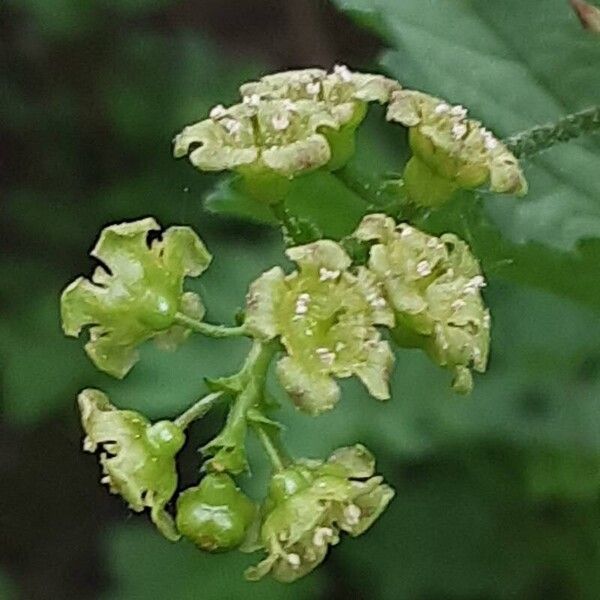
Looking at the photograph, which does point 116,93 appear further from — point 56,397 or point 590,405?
point 590,405

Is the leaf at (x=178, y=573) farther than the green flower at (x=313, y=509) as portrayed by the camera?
Yes

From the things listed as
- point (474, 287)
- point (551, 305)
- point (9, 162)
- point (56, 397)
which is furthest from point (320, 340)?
point (9, 162)

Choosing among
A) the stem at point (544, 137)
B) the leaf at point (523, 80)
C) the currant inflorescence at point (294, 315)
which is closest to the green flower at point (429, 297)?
the currant inflorescence at point (294, 315)

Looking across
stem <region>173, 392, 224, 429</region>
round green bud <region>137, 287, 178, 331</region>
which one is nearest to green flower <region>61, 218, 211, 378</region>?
round green bud <region>137, 287, 178, 331</region>

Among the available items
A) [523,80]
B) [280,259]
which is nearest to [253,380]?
[523,80]

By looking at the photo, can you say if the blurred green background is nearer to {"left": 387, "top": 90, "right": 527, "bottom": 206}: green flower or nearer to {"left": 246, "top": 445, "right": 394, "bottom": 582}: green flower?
{"left": 387, "top": 90, "right": 527, "bottom": 206}: green flower

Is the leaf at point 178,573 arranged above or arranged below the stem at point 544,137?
below

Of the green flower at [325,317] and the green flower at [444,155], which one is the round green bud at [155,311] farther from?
the green flower at [444,155]
